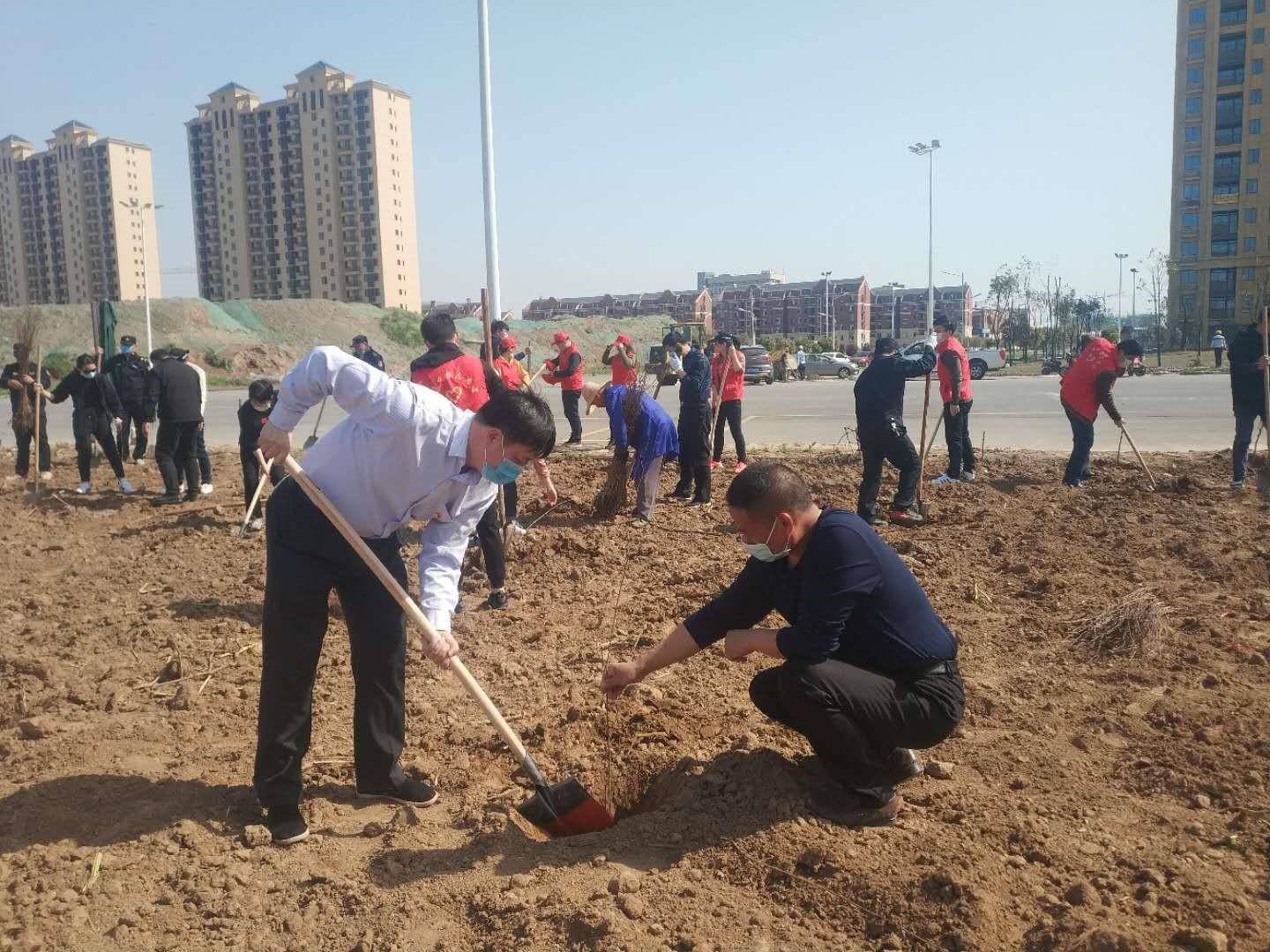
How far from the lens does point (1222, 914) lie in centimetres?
252

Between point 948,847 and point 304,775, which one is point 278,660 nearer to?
point 304,775

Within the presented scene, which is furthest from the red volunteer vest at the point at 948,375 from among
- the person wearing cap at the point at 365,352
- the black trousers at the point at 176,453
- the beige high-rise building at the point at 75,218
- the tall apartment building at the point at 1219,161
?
the beige high-rise building at the point at 75,218

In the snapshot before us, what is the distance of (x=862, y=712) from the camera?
9.55ft

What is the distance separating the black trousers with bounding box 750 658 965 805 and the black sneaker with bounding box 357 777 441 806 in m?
1.29

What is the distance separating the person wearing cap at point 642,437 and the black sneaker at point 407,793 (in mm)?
4483

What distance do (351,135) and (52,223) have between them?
77.5 ft

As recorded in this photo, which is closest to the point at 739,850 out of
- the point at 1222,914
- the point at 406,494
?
the point at 1222,914

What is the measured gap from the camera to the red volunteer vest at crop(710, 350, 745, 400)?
10219mm

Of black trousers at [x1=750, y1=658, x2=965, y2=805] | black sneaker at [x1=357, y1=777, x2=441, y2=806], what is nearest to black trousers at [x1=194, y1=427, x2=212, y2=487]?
black sneaker at [x1=357, y1=777, x2=441, y2=806]

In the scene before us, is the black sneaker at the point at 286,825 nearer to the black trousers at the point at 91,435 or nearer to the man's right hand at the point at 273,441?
the man's right hand at the point at 273,441

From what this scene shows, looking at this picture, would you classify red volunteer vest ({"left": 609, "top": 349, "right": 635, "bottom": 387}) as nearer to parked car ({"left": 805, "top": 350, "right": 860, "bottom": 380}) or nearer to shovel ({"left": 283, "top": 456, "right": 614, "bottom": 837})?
shovel ({"left": 283, "top": 456, "right": 614, "bottom": 837})

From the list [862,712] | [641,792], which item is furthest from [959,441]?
[862,712]

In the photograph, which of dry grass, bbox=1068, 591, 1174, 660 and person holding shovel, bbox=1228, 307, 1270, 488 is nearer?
dry grass, bbox=1068, 591, 1174, 660

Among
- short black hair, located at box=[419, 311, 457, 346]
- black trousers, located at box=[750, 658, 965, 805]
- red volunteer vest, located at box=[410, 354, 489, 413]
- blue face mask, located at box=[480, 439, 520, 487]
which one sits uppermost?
short black hair, located at box=[419, 311, 457, 346]
